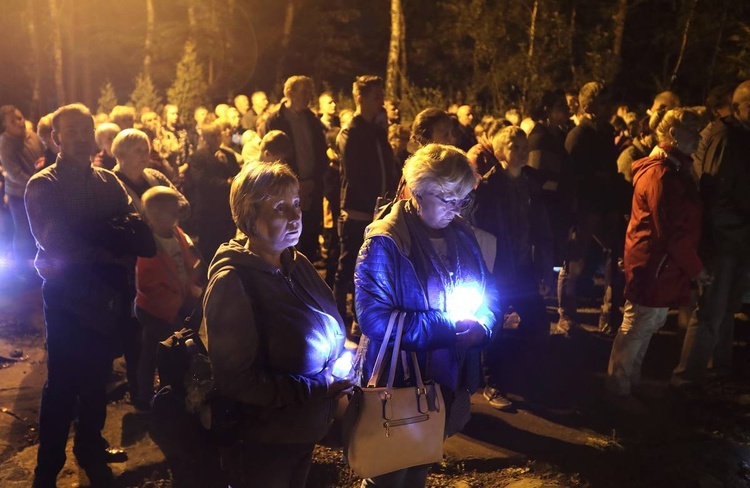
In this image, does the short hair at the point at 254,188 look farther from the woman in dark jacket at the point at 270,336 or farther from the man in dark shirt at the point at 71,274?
the man in dark shirt at the point at 71,274

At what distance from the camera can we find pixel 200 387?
101 inches

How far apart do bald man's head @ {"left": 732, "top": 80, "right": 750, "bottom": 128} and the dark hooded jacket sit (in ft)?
14.8

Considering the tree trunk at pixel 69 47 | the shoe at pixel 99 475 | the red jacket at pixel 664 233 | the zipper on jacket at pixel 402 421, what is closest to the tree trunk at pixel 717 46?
the red jacket at pixel 664 233

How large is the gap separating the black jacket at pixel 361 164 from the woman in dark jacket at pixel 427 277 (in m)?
3.41

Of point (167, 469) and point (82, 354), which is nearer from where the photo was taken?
point (82, 354)

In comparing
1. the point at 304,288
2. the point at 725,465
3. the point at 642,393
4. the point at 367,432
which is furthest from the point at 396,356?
the point at 642,393

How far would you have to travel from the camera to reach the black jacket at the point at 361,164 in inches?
260

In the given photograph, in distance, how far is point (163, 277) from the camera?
5.00 m

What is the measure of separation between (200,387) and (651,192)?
392 centimetres

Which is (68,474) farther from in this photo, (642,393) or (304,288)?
(642,393)

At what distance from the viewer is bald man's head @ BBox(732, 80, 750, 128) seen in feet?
18.4

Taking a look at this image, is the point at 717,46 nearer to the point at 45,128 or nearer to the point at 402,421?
the point at 45,128

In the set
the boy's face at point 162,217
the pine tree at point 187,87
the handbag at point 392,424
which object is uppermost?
the pine tree at point 187,87

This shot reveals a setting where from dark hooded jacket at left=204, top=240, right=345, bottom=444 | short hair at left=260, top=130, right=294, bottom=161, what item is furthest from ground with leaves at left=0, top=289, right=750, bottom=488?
short hair at left=260, top=130, right=294, bottom=161
